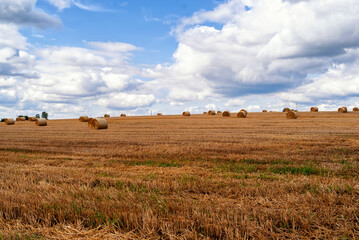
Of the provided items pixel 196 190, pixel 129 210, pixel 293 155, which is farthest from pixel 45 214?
pixel 293 155

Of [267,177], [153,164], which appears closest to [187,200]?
[267,177]

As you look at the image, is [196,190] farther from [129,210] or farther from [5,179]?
[5,179]

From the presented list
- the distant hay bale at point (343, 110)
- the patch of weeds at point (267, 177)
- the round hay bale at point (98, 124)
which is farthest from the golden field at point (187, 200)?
the distant hay bale at point (343, 110)

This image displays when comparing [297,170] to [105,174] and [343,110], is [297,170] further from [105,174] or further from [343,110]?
[343,110]

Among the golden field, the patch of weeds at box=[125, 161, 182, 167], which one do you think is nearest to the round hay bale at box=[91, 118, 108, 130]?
the golden field

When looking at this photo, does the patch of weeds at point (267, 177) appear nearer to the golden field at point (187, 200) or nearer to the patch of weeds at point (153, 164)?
the golden field at point (187, 200)

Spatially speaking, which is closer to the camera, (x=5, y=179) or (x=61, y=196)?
(x=61, y=196)

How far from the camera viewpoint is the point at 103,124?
2645cm

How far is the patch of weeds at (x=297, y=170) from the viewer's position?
7.47m

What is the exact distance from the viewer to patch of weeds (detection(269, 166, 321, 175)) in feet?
24.5

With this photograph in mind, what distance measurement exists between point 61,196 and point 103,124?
22.2 meters

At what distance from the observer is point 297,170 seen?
7.71 metres

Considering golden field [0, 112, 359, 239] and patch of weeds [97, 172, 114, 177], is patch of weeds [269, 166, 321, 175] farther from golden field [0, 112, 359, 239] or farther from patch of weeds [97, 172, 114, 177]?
patch of weeds [97, 172, 114, 177]

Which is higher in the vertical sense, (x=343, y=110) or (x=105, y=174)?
(x=343, y=110)
